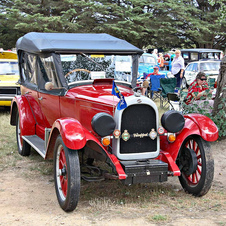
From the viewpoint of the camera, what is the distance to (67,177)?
13.5 feet

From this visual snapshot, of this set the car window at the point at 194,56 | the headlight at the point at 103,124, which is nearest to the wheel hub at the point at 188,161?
the headlight at the point at 103,124

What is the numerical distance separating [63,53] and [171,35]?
23.2 meters

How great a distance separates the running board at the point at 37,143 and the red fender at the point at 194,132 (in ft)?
5.90

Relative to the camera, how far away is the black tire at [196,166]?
4.46 m

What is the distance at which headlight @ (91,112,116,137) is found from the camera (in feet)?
13.7

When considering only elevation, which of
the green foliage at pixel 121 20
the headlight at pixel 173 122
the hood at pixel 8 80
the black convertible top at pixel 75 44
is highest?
the green foliage at pixel 121 20

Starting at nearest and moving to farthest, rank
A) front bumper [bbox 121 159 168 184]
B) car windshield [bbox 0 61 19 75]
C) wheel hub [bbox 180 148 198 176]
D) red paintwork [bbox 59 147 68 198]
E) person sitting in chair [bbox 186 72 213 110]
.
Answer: front bumper [bbox 121 159 168 184], red paintwork [bbox 59 147 68 198], wheel hub [bbox 180 148 198 176], person sitting in chair [bbox 186 72 213 110], car windshield [bbox 0 61 19 75]

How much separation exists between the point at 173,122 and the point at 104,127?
92 centimetres

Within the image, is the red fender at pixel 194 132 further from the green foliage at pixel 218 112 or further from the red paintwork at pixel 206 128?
the green foliage at pixel 218 112

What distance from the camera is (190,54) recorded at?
23.2m

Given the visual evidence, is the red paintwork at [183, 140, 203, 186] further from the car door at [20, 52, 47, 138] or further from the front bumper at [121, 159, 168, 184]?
the car door at [20, 52, 47, 138]

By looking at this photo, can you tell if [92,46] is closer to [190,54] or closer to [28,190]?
[28,190]

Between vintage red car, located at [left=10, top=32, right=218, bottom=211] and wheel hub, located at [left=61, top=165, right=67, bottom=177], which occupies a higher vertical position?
vintage red car, located at [left=10, top=32, right=218, bottom=211]

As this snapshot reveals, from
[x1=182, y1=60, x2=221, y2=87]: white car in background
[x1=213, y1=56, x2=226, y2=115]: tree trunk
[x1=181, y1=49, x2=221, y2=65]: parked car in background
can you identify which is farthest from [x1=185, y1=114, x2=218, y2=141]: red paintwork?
[x1=181, y1=49, x2=221, y2=65]: parked car in background
